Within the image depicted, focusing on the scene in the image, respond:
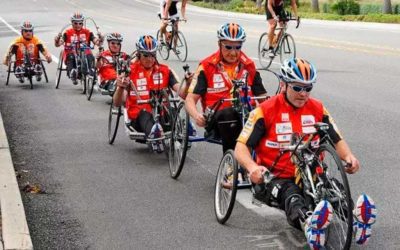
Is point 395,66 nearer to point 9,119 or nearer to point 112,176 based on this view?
point 9,119

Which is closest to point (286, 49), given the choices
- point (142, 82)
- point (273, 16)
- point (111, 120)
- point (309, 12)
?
point (273, 16)

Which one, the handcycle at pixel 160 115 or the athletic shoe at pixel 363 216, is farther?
the handcycle at pixel 160 115

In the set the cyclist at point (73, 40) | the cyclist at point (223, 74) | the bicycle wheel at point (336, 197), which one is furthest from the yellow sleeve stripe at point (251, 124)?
the cyclist at point (73, 40)

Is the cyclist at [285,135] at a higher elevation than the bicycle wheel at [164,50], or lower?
higher

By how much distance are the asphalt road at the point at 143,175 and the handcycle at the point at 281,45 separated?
438 mm

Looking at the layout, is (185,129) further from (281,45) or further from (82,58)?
(281,45)

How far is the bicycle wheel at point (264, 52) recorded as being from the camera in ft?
60.7

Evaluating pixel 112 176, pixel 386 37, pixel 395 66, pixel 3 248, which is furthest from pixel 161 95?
pixel 386 37

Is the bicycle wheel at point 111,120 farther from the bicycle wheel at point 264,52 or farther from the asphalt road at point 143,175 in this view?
the bicycle wheel at point 264,52

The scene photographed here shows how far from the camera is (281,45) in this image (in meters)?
18.3

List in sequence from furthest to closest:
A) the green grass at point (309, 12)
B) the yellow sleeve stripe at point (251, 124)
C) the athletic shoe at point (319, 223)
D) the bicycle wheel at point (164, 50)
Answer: the green grass at point (309, 12), the bicycle wheel at point (164, 50), the yellow sleeve stripe at point (251, 124), the athletic shoe at point (319, 223)

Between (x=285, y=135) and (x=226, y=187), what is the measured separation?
86 cm

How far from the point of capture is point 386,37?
27.2m

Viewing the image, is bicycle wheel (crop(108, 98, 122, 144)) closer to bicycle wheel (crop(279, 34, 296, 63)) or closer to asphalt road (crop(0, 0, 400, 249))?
asphalt road (crop(0, 0, 400, 249))
